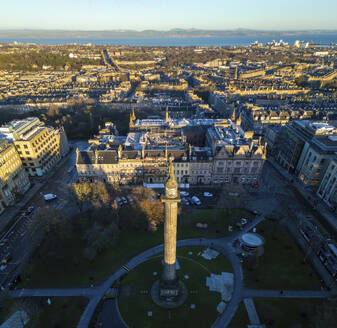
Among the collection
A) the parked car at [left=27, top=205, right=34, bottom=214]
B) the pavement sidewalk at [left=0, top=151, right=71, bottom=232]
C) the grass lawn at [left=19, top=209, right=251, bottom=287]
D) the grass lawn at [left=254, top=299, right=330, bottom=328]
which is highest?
the grass lawn at [left=254, top=299, right=330, bottom=328]

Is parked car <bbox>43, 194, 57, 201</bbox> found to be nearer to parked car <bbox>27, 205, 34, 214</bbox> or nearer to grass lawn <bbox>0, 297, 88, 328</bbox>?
parked car <bbox>27, 205, 34, 214</bbox>

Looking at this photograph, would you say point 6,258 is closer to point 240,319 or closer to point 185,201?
point 185,201

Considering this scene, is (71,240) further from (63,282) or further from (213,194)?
(213,194)

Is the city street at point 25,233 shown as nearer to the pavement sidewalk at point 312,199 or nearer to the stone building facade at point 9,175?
the stone building facade at point 9,175

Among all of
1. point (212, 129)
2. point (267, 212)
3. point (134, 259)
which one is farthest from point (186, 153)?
point (134, 259)

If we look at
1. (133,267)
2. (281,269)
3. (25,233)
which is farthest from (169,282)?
(25,233)

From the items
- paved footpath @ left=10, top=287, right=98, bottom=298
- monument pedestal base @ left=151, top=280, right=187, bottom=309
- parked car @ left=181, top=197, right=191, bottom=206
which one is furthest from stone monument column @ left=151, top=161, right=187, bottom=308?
parked car @ left=181, top=197, right=191, bottom=206

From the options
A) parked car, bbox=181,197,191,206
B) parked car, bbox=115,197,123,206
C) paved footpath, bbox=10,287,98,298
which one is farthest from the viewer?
parked car, bbox=181,197,191,206
